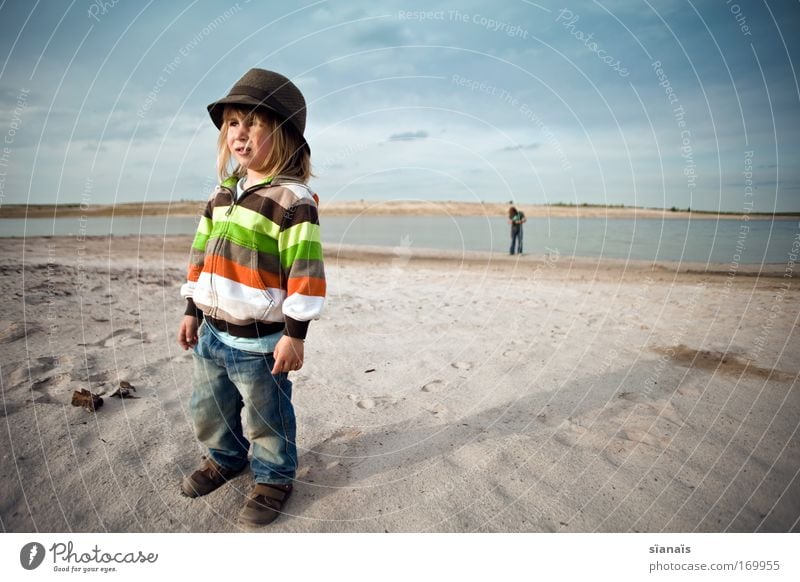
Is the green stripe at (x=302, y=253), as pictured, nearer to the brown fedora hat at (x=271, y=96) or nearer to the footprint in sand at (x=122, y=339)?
the brown fedora hat at (x=271, y=96)

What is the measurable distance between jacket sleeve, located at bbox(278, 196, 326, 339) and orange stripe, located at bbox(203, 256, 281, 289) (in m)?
0.11

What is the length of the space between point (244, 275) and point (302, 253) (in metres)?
0.36

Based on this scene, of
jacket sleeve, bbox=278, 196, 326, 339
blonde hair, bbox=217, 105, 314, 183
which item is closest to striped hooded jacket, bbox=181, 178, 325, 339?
jacket sleeve, bbox=278, 196, 326, 339

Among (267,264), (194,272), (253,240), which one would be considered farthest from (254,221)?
(194,272)

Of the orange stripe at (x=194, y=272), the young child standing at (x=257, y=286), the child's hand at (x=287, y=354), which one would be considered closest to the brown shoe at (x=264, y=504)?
the young child standing at (x=257, y=286)

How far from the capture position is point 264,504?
241 cm

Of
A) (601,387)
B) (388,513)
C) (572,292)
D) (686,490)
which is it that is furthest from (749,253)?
(388,513)

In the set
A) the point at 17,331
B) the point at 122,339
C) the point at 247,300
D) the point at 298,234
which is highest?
the point at 298,234

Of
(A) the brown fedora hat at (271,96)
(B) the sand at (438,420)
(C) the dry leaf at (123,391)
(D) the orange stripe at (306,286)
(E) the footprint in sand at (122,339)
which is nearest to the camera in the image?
(D) the orange stripe at (306,286)

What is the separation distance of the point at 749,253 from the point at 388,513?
20.2 m

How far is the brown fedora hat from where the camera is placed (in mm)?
2311

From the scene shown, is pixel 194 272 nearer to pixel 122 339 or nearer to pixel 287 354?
pixel 287 354

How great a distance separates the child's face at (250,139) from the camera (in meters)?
2.38

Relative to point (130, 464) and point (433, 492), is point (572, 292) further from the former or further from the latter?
point (130, 464)
